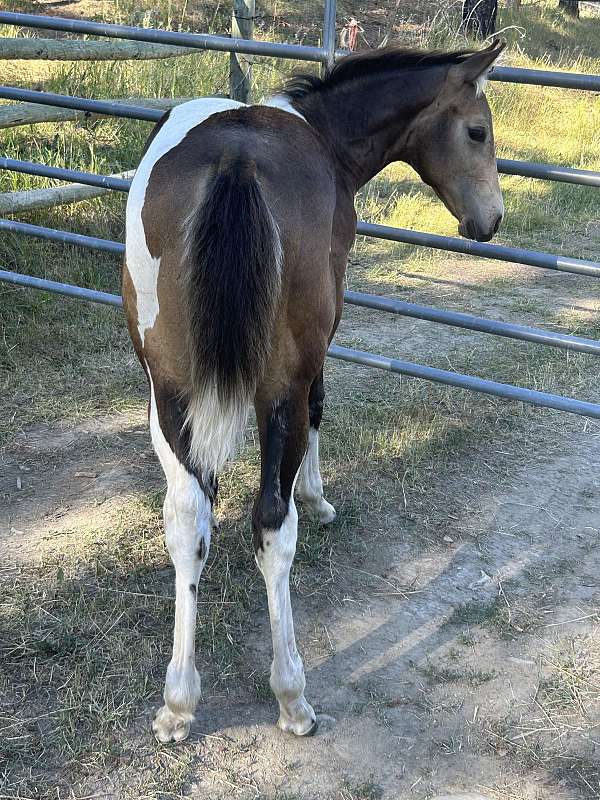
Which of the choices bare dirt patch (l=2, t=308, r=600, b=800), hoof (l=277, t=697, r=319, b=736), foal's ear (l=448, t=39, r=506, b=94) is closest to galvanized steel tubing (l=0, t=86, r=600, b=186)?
foal's ear (l=448, t=39, r=506, b=94)

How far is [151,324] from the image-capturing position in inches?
81.0

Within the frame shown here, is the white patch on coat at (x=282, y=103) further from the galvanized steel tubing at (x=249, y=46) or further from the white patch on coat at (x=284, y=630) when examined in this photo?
the white patch on coat at (x=284, y=630)

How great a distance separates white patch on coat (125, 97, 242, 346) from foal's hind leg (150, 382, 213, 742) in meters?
0.21

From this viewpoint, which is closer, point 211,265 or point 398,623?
point 211,265

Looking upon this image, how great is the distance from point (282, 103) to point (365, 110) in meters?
→ 0.30

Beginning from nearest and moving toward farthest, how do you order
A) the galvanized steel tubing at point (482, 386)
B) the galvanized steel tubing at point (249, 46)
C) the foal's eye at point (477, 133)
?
the foal's eye at point (477, 133)
the galvanized steel tubing at point (249, 46)
the galvanized steel tubing at point (482, 386)

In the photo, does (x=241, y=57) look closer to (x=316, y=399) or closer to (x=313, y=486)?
(x=316, y=399)

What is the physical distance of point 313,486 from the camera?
3.11m

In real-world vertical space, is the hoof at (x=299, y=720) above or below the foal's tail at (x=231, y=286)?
below

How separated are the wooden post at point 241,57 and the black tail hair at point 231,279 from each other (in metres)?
2.82

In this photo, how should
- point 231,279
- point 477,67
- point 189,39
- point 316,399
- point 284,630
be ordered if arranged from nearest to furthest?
1. point 231,279
2. point 284,630
3. point 477,67
4. point 316,399
5. point 189,39

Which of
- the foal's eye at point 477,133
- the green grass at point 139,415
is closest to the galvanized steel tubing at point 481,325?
the green grass at point 139,415

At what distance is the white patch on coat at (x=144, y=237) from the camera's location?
2029mm

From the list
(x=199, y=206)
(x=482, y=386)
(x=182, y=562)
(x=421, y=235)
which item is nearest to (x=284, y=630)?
(x=182, y=562)
